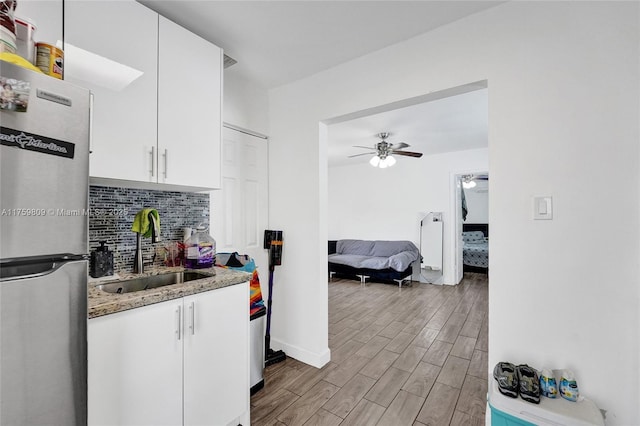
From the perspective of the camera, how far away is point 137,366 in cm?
118

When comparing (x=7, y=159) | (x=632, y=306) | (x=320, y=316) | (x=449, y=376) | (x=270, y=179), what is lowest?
(x=449, y=376)

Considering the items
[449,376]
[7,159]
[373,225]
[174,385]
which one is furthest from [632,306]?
[373,225]

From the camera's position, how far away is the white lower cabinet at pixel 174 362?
1097mm

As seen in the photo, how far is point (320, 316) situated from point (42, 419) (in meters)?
1.79

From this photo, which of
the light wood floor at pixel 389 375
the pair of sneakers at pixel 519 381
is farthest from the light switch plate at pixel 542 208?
the light wood floor at pixel 389 375

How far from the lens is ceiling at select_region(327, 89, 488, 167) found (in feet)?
10.1

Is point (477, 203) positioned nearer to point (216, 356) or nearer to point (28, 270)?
point (216, 356)

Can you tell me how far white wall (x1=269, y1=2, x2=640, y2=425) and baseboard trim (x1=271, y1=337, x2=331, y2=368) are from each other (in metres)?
1.31

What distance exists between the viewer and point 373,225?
6.31m

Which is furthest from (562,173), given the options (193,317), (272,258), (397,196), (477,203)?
(477,203)

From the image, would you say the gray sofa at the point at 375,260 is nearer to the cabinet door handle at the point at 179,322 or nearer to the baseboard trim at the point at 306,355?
the baseboard trim at the point at 306,355

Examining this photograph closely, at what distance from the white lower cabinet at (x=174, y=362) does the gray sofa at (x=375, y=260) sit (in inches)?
154

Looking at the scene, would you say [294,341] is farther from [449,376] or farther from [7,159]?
[7,159]

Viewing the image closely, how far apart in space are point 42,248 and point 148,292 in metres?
0.52
